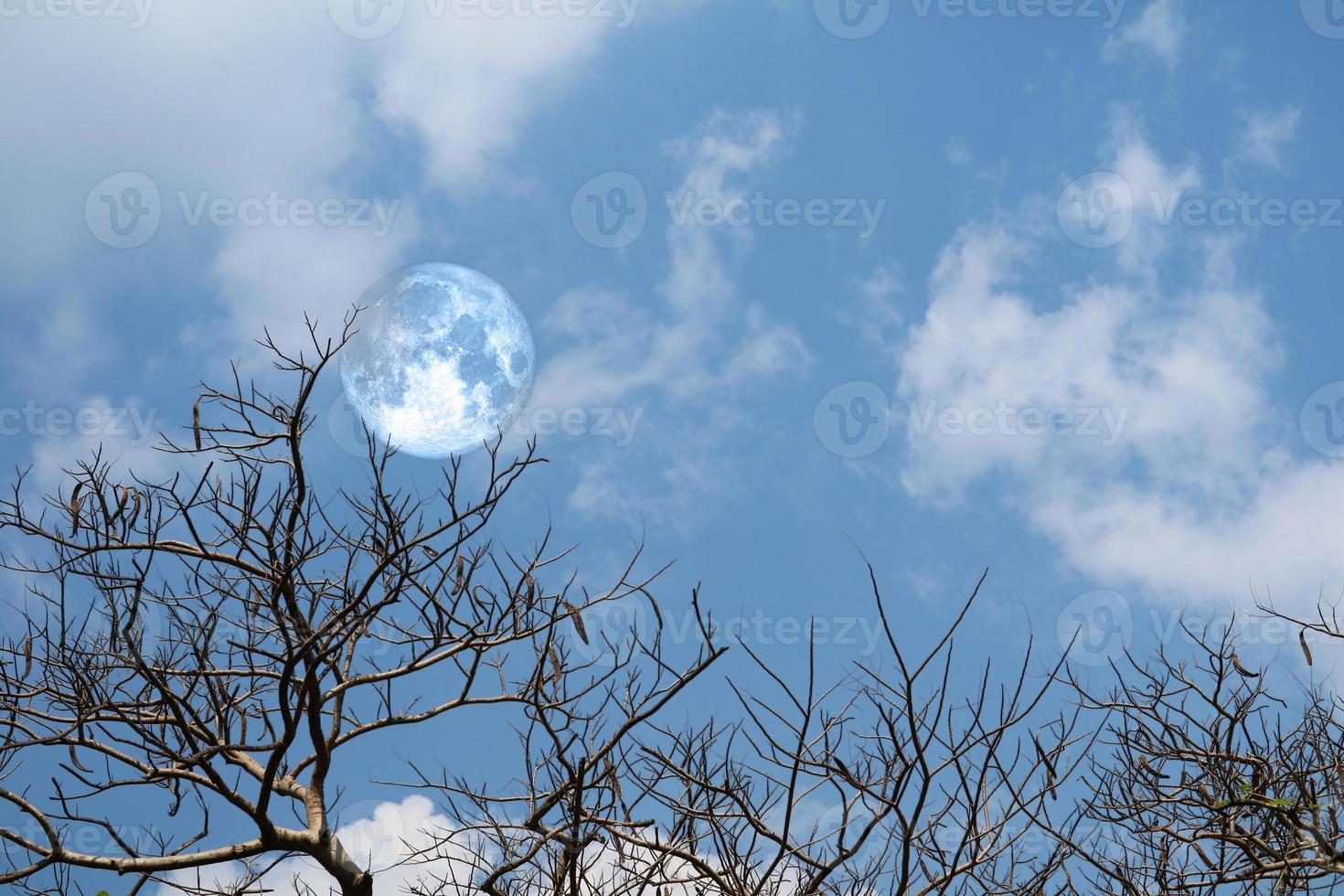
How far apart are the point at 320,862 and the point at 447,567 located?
7.60ft

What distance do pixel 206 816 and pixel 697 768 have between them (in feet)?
13.5

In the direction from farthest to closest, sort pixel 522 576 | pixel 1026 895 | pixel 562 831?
pixel 522 576
pixel 1026 895
pixel 562 831

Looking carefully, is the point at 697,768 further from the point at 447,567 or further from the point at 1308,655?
the point at 1308,655

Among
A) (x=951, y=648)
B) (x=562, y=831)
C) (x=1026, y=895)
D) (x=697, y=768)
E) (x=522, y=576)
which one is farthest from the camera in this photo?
(x=522, y=576)

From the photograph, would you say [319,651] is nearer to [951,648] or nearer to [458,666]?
[458,666]

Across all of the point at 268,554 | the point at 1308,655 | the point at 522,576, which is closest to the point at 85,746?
the point at 268,554

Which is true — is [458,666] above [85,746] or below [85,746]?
above

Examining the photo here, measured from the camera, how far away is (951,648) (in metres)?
5.01

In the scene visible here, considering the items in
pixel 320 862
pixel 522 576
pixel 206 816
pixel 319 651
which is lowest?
pixel 320 862

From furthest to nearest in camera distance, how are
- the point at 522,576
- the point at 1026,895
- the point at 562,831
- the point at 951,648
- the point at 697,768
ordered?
the point at 522,576, the point at 697,768, the point at 1026,895, the point at 562,831, the point at 951,648

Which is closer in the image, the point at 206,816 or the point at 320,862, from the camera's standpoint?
the point at 320,862

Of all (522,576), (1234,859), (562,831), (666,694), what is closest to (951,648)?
(666,694)

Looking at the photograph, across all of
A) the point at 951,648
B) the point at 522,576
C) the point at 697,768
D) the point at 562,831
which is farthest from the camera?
the point at 522,576

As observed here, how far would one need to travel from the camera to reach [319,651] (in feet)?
25.3
